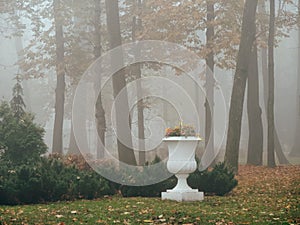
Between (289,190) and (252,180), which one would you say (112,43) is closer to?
(252,180)

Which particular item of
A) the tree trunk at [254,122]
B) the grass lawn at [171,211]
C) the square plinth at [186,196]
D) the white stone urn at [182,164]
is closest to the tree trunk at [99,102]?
the tree trunk at [254,122]

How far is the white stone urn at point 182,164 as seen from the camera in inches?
516

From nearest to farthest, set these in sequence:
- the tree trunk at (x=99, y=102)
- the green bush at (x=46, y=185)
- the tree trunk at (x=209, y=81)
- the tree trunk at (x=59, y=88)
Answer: the green bush at (x=46, y=185) → the tree trunk at (x=209, y=81) → the tree trunk at (x=99, y=102) → the tree trunk at (x=59, y=88)

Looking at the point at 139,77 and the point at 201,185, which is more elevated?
the point at 139,77

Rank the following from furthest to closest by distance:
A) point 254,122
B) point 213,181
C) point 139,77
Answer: point 139,77
point 254,122
point 213,181

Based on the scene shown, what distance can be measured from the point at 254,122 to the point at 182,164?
1366 cm

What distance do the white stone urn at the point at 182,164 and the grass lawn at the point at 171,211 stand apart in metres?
0.45

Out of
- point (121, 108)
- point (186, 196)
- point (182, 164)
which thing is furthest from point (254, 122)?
point (186, 196)

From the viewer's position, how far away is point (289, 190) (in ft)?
48.9

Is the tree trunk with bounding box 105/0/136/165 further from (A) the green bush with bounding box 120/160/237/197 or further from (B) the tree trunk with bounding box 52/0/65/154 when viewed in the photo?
(B) the tree trunk with bounding box 52/0/65/154

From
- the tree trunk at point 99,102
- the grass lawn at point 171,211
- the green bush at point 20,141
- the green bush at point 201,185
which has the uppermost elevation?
the tree trunk at point 99,102

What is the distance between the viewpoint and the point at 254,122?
26234mm

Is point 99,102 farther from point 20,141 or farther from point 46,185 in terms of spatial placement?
point 46,185

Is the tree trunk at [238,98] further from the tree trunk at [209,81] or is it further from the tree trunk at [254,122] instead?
the tree trunk at [254,122]
